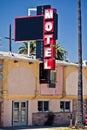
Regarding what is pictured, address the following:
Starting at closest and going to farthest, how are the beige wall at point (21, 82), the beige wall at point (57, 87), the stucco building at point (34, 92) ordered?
the stucco building at point (34, 92) → the beige wall at point (21, 82) → the beige wall at point (57, 87)

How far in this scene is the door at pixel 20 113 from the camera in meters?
41.3

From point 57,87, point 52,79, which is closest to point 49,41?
point 52,79

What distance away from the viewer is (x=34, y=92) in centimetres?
4300

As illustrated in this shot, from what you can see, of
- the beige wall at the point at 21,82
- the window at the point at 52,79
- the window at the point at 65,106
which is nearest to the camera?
the beige wall at the point at 21,82

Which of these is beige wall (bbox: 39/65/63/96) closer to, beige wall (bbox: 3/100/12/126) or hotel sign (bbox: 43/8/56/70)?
hotel sign (bbox: 43/8/56/70)

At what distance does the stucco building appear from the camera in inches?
1574

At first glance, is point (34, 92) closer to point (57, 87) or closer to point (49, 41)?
point (57, 87)

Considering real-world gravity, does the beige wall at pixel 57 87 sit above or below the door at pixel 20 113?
above

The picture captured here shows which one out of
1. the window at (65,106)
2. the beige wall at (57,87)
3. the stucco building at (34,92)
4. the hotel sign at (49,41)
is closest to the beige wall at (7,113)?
the stucco building at (34,92)

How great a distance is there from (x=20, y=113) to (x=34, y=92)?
2.45 metres

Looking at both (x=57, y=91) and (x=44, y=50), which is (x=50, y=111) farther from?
(x=44, y=50)

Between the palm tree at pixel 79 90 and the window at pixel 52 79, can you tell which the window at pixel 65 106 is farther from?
the palm tree at pixel 79 90

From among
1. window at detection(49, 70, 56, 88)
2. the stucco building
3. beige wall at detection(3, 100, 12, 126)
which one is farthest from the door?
window at detection(49, 70, 56, 88)

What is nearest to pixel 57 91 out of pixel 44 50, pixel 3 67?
pixel 44 50
